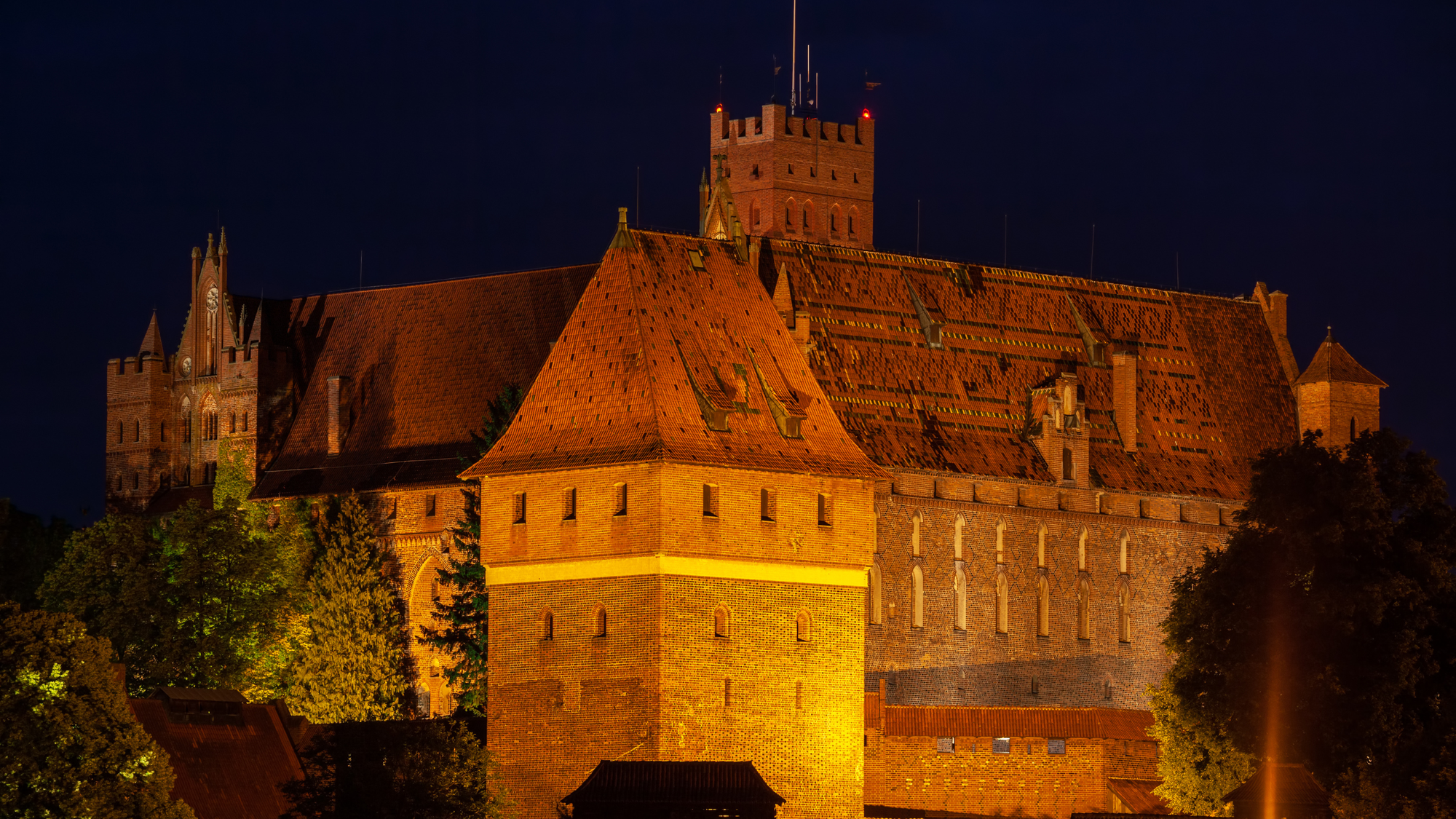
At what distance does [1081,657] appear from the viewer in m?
113

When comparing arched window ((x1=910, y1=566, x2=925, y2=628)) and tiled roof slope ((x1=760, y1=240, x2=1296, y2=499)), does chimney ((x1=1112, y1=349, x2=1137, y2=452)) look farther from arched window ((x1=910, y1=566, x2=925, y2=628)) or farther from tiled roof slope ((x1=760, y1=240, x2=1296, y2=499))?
arched window ((x1=910, y1=566, x2=925, y2=628))

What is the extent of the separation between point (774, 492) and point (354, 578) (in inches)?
1330

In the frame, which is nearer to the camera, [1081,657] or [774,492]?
[774,492]

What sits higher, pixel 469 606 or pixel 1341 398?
pixel 1341 398

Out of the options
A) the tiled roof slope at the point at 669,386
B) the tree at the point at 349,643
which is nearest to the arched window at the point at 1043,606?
the tree at the point at 349,643

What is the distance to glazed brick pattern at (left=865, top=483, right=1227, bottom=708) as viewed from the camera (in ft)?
354

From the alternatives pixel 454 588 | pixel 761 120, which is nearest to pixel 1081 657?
pixel 454 588

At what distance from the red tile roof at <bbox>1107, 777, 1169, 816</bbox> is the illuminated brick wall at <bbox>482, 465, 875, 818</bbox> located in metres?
12.3

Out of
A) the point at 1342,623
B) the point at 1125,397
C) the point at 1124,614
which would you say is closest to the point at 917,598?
the point at 1124,614

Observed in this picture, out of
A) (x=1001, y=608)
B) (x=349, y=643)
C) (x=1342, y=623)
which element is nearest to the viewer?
(x=1342, y=623)

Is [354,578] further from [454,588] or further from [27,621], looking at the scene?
[27,621]

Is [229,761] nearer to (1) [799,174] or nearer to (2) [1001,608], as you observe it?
(2) [1001,608]

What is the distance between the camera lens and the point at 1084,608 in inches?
4469

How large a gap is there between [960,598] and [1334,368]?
18.6 metres
